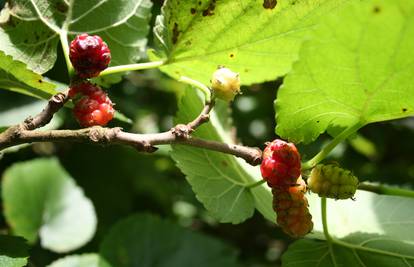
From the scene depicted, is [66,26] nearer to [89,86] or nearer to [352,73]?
[89,86]

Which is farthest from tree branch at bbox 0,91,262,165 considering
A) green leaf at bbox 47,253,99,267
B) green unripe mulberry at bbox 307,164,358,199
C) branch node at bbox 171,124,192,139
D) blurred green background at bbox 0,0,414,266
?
blurred green background at bbox 0,0,414,266

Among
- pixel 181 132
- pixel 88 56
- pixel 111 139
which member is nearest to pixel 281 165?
pixel 181 132

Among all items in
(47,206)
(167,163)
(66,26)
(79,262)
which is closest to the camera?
(66,26)

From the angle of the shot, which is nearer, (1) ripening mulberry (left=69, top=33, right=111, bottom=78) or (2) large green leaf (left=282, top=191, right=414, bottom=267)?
(1) ripening mulberry (left=69, top=33, right=111, bottom=78)

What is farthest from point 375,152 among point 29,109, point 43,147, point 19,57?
point 19,57

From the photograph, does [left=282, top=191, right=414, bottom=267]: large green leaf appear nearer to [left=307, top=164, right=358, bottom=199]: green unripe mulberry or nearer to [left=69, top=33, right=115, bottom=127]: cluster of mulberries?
[left=307, top=164, right=358, bottom=199]: green unripe mulberry

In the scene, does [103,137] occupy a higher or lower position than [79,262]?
higher
